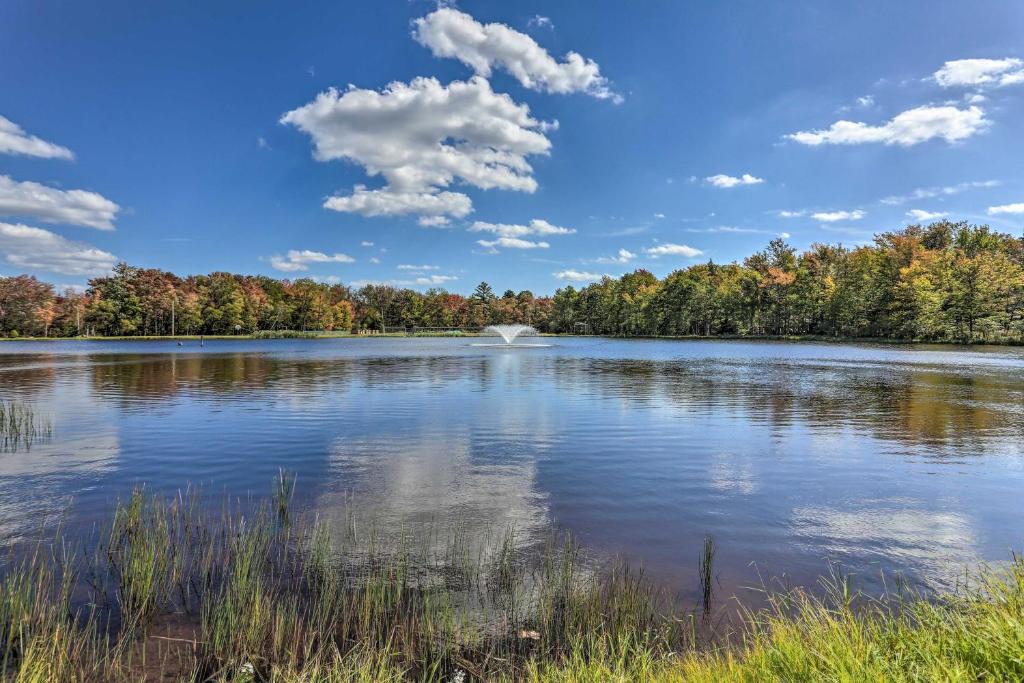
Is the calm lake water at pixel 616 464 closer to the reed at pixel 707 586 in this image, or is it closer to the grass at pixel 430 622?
the reed at pixel 707 586

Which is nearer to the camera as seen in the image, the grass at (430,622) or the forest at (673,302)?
the grass at (430,622)

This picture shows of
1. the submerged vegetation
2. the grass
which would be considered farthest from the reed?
the submerged vegetation

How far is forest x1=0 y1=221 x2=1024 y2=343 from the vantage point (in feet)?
260

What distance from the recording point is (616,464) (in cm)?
1302

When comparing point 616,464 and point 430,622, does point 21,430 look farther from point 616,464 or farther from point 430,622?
point 430,622

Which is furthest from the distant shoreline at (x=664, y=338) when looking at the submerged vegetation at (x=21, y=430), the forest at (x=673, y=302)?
the submerged vegetation at (x=21, y=430)

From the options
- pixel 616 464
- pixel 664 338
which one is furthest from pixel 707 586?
pixel 664 338

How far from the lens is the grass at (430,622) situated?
3979mm

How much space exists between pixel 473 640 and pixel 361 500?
5440 millimetres

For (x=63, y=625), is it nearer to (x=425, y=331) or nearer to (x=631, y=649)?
(x=631, y=649)

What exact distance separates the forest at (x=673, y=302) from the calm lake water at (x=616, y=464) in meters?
65.6

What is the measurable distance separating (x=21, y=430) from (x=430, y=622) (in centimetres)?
1858

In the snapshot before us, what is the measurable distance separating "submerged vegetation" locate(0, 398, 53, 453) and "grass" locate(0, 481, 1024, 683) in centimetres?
1023

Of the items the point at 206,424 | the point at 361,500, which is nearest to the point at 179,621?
the point at 361,500
